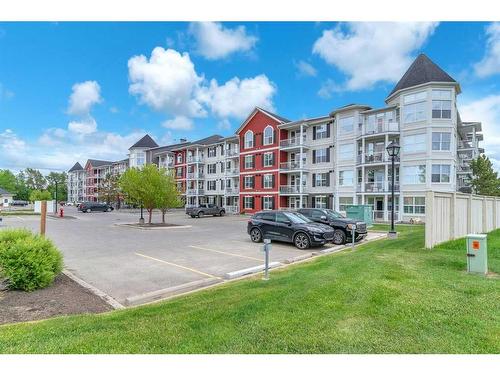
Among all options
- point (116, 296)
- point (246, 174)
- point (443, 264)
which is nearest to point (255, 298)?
point (116, 296)

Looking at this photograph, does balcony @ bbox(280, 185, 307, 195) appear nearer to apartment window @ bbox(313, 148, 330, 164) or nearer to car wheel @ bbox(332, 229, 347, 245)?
apartment window @ bbox(313, 148, 330, 164)

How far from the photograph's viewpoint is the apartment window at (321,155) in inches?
1416

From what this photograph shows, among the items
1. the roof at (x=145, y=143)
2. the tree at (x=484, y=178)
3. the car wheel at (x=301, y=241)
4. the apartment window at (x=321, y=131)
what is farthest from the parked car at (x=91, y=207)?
the tree at (x=484, y=178)

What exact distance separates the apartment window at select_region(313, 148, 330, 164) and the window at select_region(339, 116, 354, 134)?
3020 mm

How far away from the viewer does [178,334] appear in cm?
388

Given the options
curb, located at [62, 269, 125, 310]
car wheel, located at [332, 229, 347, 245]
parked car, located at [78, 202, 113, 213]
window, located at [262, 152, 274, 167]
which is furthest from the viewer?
parked car, located at [78, 202, 113, 213]

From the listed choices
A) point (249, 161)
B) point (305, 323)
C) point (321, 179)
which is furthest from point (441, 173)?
point (305, 323)

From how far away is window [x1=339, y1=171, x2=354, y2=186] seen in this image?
33625 millimetres

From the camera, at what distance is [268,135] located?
40.3 metres

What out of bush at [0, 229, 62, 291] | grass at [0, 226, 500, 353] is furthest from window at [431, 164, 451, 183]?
bush at [0, 229, 62, 291]

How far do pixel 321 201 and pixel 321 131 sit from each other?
27.7 feet

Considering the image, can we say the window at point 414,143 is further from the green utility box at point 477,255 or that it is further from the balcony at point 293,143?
the green utility box at point 477,255

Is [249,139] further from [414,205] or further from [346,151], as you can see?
[414,205]

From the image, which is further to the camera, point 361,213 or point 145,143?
point 145,143
